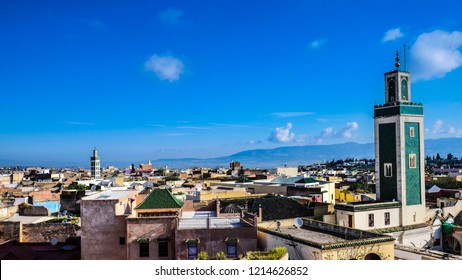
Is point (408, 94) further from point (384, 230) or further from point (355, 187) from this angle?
point (355, 187)

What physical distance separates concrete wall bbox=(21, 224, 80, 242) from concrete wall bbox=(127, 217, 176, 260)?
5.85 meters

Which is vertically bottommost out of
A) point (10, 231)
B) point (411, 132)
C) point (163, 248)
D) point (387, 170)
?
point (10, 231)

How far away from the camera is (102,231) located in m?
13.7

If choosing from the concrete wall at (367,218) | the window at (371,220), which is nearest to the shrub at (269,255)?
the concrete wall at (367,218)

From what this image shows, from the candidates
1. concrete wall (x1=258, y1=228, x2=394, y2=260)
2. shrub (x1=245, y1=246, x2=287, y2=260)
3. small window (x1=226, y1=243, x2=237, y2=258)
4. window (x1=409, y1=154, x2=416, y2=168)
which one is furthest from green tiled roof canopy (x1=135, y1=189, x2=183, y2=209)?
window (x1=409, y1=154, x2=416, y2=168)

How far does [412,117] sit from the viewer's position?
1947 centimetres

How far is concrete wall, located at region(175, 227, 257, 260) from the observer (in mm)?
13188

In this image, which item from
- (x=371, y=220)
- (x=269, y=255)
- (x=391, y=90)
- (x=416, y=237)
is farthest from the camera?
(x=391, y=90)

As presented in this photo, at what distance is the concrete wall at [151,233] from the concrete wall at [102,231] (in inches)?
15.6

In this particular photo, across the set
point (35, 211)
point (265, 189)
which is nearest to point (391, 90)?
point (265, 189)

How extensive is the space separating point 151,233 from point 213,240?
6.44ft

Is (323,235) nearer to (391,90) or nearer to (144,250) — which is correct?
(144,250)
